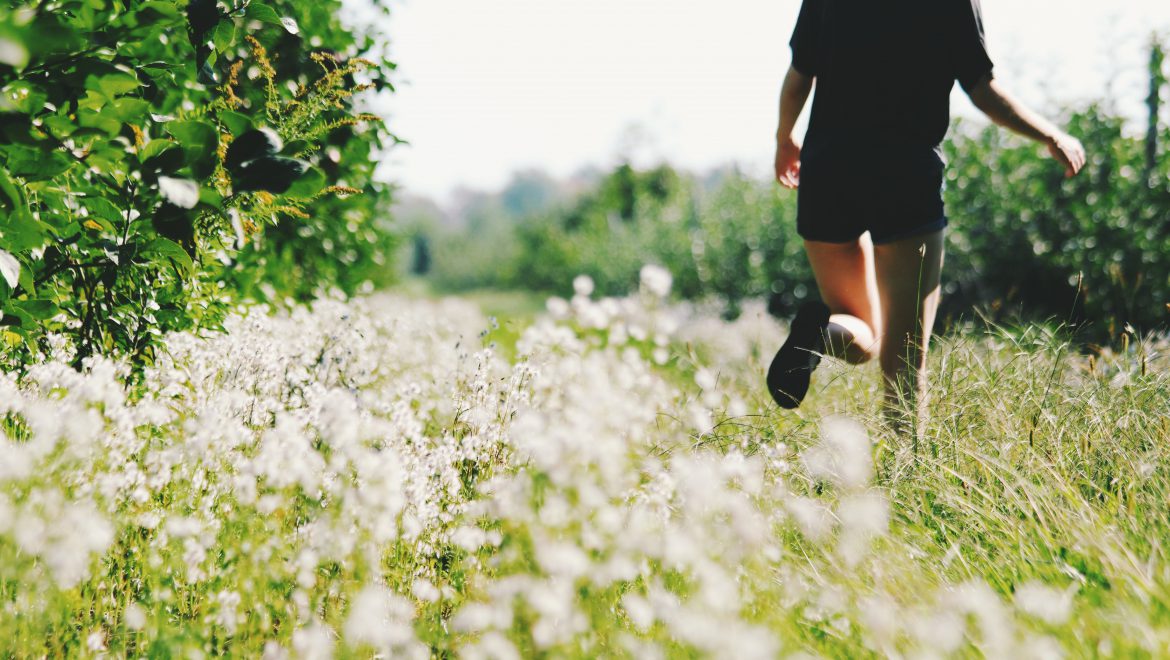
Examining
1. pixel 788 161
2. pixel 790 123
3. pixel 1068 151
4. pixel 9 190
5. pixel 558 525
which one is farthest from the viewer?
pixel 788 161

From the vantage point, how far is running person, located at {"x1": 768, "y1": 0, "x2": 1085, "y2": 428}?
2.41m

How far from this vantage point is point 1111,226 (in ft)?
18.5

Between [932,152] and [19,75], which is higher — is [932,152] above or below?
below

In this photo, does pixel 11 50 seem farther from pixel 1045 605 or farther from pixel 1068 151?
pixel 1068 151

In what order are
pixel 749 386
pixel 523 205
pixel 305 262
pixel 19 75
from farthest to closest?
pixel 523 205
pixel 305 262
pixel 749 386
pixel 19 75

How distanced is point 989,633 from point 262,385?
2020 mm

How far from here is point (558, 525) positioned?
1.30 metres

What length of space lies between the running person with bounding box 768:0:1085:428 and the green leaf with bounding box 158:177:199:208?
180 cm

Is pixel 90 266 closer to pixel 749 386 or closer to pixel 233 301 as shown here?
pixel 233 301

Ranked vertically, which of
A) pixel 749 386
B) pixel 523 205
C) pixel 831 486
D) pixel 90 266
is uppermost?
pixel 90 266

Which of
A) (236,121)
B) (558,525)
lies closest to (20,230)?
(236,121)

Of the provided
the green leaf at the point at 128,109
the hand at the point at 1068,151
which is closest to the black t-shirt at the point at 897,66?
the hand at the point at 1068,151

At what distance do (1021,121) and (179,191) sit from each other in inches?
101

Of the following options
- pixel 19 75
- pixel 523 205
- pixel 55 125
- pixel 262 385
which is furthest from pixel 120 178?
pixel 523 205
